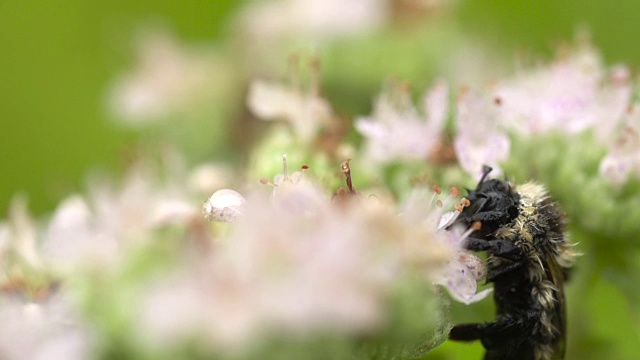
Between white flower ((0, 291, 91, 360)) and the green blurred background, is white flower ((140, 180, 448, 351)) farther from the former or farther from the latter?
the green blurred background

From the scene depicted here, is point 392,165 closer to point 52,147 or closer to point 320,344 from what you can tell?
point 320,344

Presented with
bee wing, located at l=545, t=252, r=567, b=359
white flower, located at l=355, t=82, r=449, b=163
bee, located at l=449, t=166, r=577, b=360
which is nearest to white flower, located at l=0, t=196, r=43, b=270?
white flower, located at l=355, t=82, r=449, b=163

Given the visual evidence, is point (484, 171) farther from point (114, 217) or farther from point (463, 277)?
point (114, 217)

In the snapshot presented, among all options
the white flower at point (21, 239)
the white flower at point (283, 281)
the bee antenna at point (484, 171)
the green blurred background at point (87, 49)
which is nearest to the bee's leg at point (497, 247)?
the bee antenna at point (484, 171)

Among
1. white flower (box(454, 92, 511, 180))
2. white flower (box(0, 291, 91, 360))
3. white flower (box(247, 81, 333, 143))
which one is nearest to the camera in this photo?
white flower (box(0, 291, 91, 360))

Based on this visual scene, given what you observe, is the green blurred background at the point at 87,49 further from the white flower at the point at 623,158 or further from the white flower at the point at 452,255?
the white flower at the point at 452,255

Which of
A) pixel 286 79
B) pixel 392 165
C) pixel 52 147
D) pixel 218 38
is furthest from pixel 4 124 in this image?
pixel 392 165
